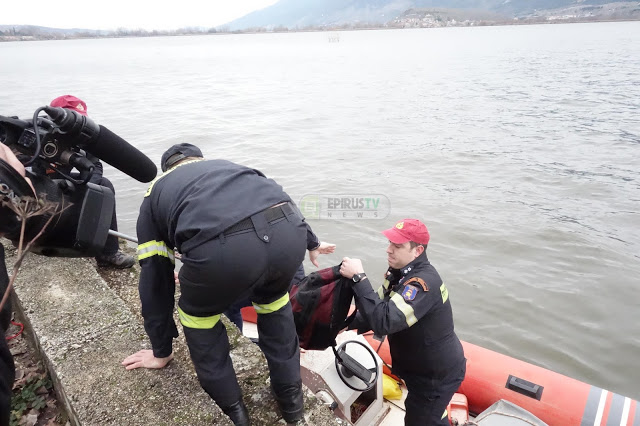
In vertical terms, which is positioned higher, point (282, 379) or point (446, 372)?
point (282, 379)

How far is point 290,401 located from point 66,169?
4.86 feet

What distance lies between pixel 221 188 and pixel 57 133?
688 mm

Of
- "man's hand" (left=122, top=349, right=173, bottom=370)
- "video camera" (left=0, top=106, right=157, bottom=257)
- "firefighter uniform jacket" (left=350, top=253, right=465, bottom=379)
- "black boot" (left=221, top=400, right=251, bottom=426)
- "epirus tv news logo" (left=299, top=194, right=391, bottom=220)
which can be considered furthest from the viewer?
"epirus tv news logo" (left=299, top=194, right=391, bottom=220)

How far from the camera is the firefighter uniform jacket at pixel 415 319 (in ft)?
8.61

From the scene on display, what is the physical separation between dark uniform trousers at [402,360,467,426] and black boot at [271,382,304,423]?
1069 mm

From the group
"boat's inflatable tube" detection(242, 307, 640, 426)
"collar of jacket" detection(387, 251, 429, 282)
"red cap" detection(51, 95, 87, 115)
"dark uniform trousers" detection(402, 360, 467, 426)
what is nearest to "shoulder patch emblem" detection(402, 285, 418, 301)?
"collar of jacket" detection(387, 251, 429, 282)

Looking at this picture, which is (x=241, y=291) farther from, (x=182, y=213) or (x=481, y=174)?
(x=481, y=174)

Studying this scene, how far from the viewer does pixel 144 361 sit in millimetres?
2260

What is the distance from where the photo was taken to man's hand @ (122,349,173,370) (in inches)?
88.8

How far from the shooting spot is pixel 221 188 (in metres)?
1.80

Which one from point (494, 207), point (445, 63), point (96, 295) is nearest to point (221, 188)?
point (96, 295)

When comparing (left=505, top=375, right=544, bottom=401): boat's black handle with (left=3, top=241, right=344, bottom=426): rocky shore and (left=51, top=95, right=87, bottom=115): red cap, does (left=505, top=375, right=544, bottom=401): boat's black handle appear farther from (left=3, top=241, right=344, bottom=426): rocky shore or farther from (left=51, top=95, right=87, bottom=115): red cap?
(left=51, top=95, right=87, bottom=115): red cap

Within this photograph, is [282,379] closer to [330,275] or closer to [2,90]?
[330,275]

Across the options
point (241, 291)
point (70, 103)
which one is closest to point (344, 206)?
point (70, 103)
